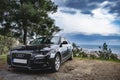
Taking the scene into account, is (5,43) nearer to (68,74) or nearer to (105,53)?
(105,53)

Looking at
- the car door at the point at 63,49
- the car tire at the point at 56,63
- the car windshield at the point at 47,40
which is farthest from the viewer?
the car windshield at the point at 47,40

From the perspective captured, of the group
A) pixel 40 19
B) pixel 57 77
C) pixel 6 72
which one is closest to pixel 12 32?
pixel 40 19

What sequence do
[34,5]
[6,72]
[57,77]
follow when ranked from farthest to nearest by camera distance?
[34,5] → [6,72] → [57,77]

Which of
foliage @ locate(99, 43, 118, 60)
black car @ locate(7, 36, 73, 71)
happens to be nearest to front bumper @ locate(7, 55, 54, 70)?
black car @ locate(7, 36, 73, 71)

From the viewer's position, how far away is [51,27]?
62.0 feet

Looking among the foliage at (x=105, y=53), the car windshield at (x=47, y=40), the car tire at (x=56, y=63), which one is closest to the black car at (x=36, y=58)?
the car tire at (x=56, y=63)

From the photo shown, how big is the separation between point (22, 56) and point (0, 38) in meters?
11.4

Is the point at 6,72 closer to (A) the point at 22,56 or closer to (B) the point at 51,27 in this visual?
(A) the point at 22,56

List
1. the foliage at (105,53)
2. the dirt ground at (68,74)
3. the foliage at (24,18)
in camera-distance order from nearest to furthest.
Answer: the dirt ground at (68,74) → the foliage at (105,53) → the foliage at (24,18)

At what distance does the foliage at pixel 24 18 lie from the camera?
1656 centimetres

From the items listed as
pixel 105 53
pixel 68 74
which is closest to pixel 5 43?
pixel 105 53

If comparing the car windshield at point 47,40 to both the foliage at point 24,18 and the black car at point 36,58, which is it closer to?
the black car at point 36,58

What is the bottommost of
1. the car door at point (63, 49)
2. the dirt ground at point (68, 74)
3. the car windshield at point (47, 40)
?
the dirt ground at point (68, 74)

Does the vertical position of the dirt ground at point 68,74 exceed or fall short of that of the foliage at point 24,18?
it falls short
